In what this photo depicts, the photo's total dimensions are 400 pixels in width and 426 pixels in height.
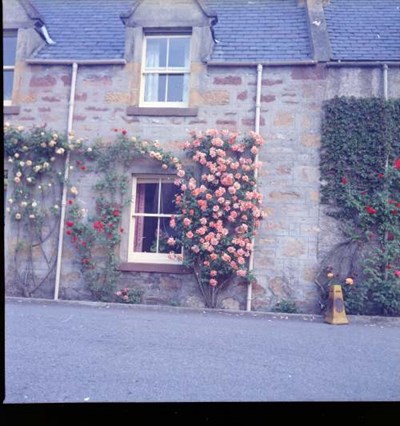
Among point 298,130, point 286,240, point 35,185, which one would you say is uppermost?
point 298,130

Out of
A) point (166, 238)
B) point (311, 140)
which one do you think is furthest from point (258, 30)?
point (166, 238)

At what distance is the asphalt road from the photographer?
315cm

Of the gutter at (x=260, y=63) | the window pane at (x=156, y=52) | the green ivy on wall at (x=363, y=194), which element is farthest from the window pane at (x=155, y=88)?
the green ivy on wall at (x=363, y=194)

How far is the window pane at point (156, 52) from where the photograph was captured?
7676 mm

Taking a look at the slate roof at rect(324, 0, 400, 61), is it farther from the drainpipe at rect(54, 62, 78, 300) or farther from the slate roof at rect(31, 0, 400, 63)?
the drainpipe at rect(54, 62, 78, 300)

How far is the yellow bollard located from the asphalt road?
21 centimetres

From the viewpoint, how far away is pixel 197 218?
7141 mm

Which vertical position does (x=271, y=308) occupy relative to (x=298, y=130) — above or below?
below

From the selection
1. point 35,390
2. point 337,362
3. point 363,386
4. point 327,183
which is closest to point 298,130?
point 327,183

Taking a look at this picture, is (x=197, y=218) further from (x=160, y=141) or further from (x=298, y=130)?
(x=298, y=130)

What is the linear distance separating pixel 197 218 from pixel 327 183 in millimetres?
2083

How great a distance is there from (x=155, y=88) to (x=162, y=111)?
475mm

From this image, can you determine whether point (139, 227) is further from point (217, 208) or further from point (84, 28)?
point (84, 28)

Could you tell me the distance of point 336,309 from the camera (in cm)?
617
